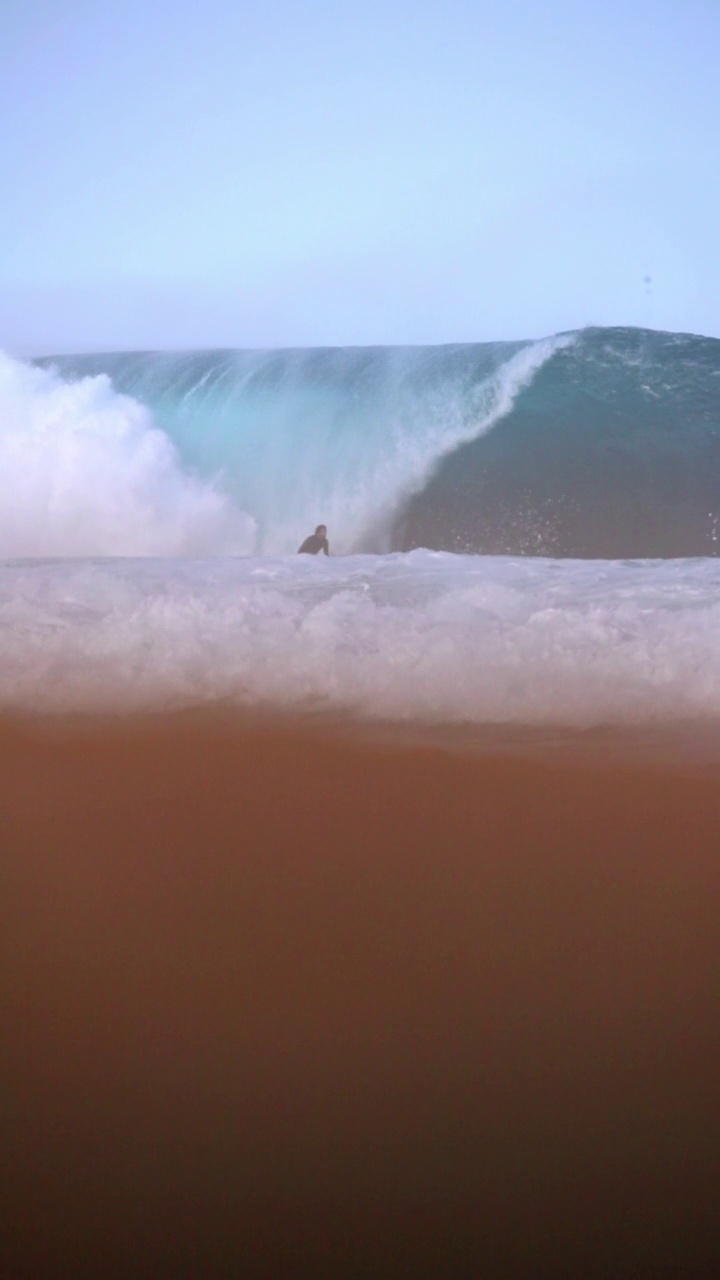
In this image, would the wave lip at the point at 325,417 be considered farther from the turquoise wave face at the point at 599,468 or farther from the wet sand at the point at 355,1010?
the wet sand at the point at 355,1010

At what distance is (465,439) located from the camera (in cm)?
411

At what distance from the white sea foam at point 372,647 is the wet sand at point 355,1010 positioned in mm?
55

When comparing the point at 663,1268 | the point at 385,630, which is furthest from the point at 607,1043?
the point at 385,630

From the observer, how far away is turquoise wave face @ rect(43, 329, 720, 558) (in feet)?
12.4

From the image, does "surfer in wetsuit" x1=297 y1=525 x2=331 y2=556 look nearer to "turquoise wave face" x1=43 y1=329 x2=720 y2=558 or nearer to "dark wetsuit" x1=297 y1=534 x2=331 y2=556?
"dark wetsuit" x1=297 y1=534 x2=331 y2=556

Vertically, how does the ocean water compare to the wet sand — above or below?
above

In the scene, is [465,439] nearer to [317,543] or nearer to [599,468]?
[599,468]

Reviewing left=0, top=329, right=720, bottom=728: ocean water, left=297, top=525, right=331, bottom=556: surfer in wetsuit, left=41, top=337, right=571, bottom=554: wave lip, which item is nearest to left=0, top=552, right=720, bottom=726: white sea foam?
left=0, top=329, right=720, bottom=728: ocean water

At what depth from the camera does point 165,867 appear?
0.77m

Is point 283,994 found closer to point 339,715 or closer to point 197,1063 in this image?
point 197,1063

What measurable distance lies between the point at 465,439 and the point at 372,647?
3.37m

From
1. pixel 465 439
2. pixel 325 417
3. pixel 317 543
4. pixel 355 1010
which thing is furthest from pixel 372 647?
pixel 325 417

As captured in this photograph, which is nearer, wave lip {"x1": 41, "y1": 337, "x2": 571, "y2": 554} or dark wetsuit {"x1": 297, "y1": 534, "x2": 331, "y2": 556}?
dark wetsuit {"x1": 297, "y1": 534, "x2": 331, "y2": 556}

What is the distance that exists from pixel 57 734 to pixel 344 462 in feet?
11.3
